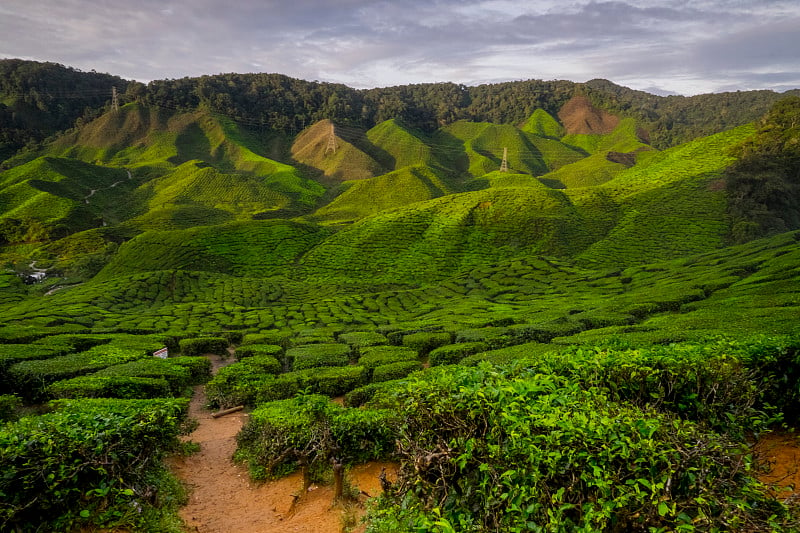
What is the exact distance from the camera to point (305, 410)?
8.94m

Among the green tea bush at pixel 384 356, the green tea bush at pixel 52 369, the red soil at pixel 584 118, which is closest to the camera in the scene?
the green tea bush at pixel 52 369

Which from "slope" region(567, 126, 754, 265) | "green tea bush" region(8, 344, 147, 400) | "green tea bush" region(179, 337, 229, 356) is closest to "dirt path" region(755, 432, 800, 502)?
"green tea bush" region(8, 344, 147, 400)

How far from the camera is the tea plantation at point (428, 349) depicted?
3.97m

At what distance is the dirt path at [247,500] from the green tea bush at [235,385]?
296 cm

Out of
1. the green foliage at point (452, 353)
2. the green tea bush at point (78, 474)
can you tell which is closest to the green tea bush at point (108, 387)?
the green tea bush at point (78, 474)

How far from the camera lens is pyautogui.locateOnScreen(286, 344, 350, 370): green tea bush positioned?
16.2m

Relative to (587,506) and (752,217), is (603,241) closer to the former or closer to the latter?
(752,217)

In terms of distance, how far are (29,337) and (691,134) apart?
130574 mm

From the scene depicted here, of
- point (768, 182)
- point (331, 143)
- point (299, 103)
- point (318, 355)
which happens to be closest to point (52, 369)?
point (318, 355)

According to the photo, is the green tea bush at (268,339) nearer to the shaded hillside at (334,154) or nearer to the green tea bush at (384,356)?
the green tea bush at (384,356)

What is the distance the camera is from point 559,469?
3789mm

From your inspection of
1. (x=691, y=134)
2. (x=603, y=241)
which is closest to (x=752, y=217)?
(x=603, y=241)

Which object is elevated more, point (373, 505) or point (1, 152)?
point (1, 152)

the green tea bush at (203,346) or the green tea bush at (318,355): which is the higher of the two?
the green tea bush at (318,355)
